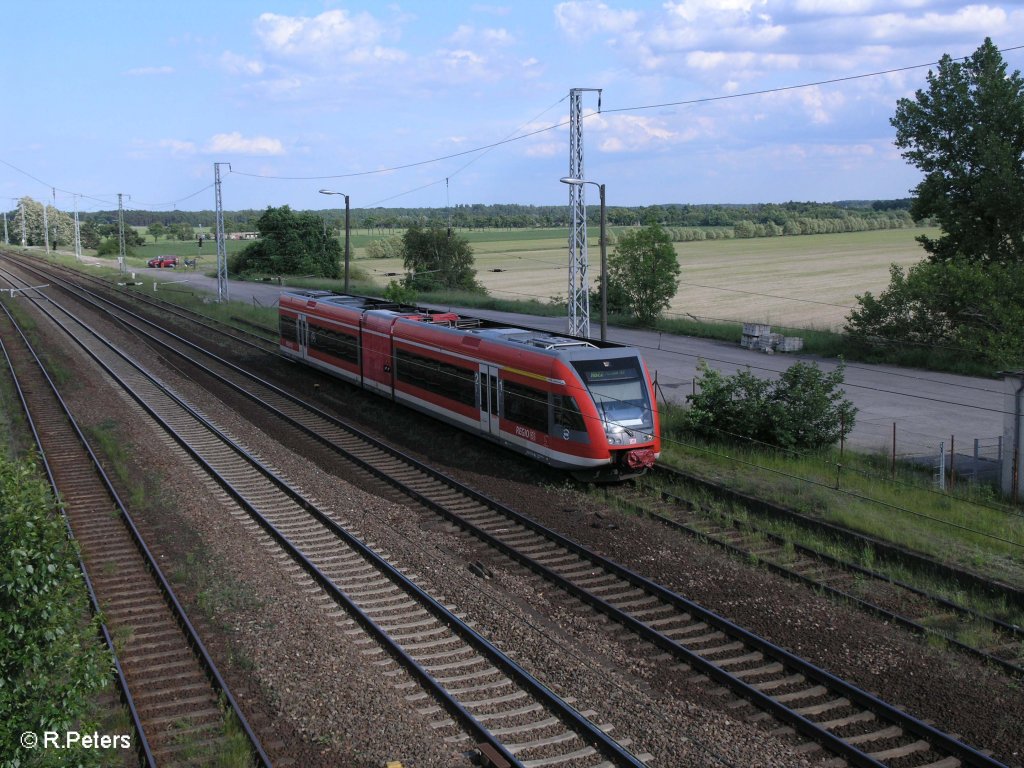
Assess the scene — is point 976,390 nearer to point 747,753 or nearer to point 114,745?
point 747,753

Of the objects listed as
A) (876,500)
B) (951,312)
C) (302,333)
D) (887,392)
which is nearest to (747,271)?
(951,312)

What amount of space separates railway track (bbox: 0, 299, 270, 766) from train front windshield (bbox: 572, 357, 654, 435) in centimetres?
865

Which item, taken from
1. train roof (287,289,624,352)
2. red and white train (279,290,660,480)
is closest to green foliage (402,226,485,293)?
train roof (287,289,624,352)

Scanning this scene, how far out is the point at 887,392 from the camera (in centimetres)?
3294

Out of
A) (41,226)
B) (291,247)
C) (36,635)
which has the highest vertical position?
(41,226)

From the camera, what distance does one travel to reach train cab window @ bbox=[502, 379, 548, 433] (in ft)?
65.1

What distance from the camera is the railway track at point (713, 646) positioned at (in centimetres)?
985

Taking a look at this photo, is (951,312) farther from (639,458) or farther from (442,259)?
(442,259)

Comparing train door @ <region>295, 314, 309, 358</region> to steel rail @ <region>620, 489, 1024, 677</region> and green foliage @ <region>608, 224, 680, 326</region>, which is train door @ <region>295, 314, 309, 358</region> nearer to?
steel rail @ <region>620, 489, 1024, 677</region>

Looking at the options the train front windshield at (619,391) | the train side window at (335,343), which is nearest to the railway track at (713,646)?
the train front windshield at (619,391)

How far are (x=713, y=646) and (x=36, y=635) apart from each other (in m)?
8.02

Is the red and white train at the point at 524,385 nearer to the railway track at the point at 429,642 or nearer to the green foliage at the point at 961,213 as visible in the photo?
the railway track at the point at 429,642

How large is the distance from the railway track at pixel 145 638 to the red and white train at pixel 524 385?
7866 millimetres

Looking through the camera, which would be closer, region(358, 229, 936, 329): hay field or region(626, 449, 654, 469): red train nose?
region(626, 449, 654, 469): red train nose
